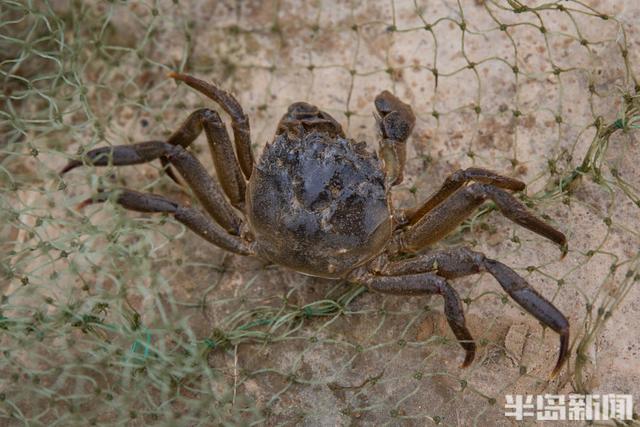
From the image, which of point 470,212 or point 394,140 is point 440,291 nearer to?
point 470,212

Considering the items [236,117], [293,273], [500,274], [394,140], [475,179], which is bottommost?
[293,273]

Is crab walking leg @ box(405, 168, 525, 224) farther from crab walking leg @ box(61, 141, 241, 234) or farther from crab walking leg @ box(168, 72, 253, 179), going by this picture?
crab walking leg @ box(61, 141, 241, 234)

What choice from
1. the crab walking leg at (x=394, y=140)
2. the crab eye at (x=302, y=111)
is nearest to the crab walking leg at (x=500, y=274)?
the crab walking leg at (x=394, y=140)

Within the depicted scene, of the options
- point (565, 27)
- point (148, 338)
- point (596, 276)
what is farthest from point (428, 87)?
point (148, 338)

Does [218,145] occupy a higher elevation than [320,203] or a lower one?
A: higher

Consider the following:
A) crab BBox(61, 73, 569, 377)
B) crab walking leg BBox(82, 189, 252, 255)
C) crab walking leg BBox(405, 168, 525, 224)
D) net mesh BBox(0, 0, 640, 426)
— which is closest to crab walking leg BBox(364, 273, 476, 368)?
crab BBox(61, 73, 569, 377)

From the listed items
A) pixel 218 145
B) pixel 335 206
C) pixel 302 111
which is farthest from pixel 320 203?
pixel 218 145
